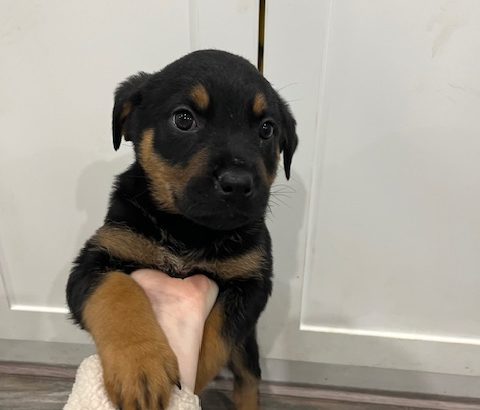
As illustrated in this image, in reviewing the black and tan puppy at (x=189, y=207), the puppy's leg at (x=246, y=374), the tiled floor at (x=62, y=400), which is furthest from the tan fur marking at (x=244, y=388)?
the black and tan puppy at (x=189, y=207)

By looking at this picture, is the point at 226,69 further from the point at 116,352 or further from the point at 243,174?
the point at 116,352

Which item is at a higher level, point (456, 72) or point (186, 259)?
point (456, 72)

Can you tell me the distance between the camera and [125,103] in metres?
1.46

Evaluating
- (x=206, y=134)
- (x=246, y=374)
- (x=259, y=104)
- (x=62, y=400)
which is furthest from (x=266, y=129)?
(x=62, y=400)

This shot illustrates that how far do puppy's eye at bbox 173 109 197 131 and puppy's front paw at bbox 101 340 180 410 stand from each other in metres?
0.62

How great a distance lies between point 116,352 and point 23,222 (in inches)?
50.8

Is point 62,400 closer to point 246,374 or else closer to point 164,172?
point 246,374

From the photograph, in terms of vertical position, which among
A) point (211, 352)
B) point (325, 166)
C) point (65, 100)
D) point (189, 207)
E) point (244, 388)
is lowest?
point (244, 388)

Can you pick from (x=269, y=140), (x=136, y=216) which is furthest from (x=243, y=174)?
(x=136, y=216)

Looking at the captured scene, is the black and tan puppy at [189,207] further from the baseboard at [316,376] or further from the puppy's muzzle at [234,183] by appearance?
the baseboard at [316,376]

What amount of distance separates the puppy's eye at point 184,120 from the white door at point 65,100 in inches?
19.3

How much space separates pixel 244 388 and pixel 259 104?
130cm

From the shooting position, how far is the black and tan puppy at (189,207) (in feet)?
3.85

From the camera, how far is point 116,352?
3.54ft
